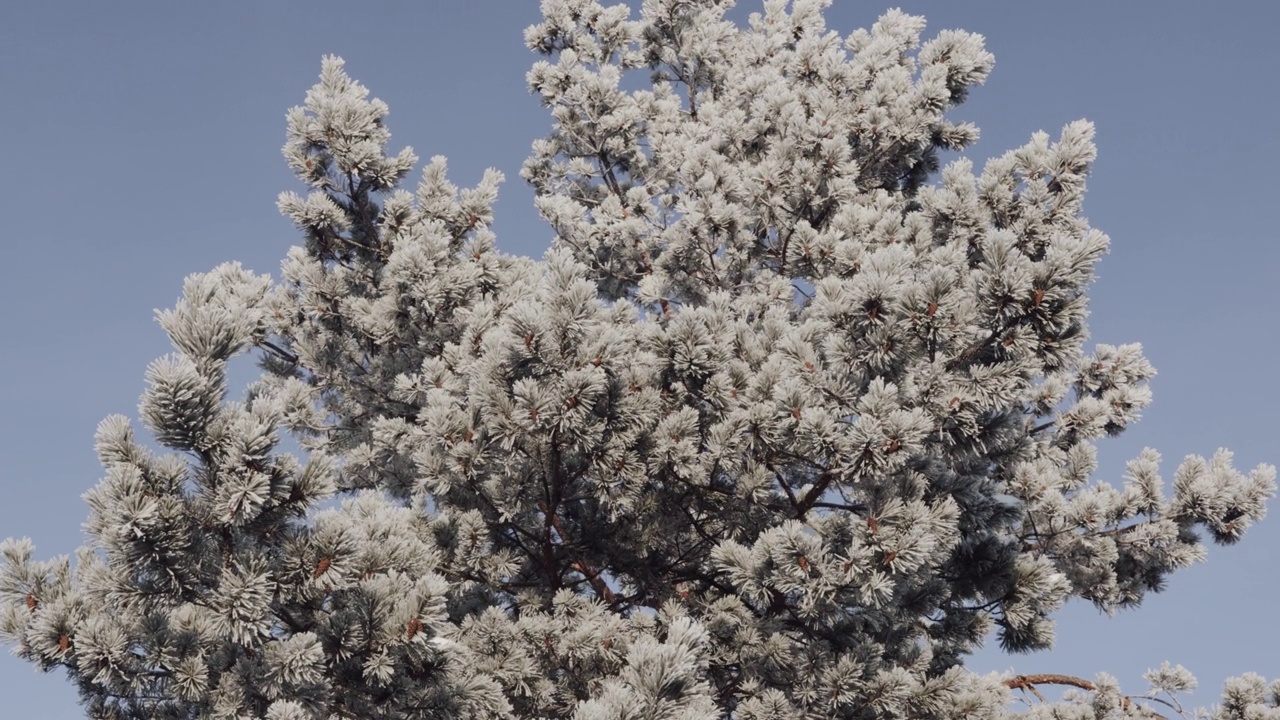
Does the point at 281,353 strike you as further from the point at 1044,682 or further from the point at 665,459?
the point at 1044,682

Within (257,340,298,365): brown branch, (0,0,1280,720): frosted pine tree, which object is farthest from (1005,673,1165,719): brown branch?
(257,340,298,365): brown branch

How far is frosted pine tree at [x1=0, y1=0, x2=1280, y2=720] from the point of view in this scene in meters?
4.02

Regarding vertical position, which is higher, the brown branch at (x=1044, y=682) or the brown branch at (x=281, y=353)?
the brown branch at (x=281, y=353)

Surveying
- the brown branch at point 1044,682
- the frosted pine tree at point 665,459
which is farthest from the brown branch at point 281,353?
the brown branch at point 1044,682

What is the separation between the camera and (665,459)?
5.77 m

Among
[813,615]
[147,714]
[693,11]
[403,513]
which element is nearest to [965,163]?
[813,615]

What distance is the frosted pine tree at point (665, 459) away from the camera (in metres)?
4.02

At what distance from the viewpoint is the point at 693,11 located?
12430 millimetres

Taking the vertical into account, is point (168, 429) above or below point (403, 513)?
below

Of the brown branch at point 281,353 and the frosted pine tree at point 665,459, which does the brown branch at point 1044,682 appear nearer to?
the frosted pine tree at point 665,459

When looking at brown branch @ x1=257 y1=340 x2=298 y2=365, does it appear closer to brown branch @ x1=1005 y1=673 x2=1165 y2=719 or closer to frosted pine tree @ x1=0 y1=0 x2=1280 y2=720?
frosted pine tree @ x1=0 y1=0 x2=1280 y2=720

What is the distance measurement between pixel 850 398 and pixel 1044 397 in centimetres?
351

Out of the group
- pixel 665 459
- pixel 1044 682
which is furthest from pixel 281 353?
pixel 1044 682

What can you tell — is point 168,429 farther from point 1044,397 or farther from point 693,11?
point 693,11
